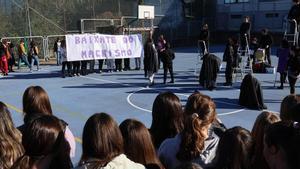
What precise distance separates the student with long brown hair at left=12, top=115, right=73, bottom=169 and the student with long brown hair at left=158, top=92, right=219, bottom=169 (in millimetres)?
1151

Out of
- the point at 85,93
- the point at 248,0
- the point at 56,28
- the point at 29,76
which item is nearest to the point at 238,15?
the point at 248,0

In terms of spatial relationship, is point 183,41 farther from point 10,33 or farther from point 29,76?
point 29,76

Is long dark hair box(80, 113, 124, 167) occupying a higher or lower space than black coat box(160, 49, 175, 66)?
lower

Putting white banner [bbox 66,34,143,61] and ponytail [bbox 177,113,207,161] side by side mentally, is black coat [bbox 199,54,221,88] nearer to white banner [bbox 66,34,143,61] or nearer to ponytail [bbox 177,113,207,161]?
white banner [bbox 66,34,143,61]

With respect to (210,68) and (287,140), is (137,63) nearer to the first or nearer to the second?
(210,68)

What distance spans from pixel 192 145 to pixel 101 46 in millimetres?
17466

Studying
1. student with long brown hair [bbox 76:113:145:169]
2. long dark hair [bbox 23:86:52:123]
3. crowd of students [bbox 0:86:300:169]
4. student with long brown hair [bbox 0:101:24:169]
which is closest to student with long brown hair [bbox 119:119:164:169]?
crowd of students [bbox 0:86:300:169]

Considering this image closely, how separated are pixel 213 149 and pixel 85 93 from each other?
37.9 feet

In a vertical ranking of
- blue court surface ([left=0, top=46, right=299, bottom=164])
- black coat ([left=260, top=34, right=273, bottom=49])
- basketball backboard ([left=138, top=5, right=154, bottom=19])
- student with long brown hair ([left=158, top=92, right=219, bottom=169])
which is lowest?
blue court surface ([left=0, top=46, right=299, bottom=164])

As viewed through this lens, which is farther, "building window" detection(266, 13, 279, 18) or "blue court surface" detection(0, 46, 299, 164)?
"building window" detection(266, 13, 279, 18)

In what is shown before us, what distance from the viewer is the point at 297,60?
499 inches

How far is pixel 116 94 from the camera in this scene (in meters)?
14.9

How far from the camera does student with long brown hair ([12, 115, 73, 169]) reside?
11.8ft

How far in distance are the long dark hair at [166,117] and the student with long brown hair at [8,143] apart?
158 centimetres
